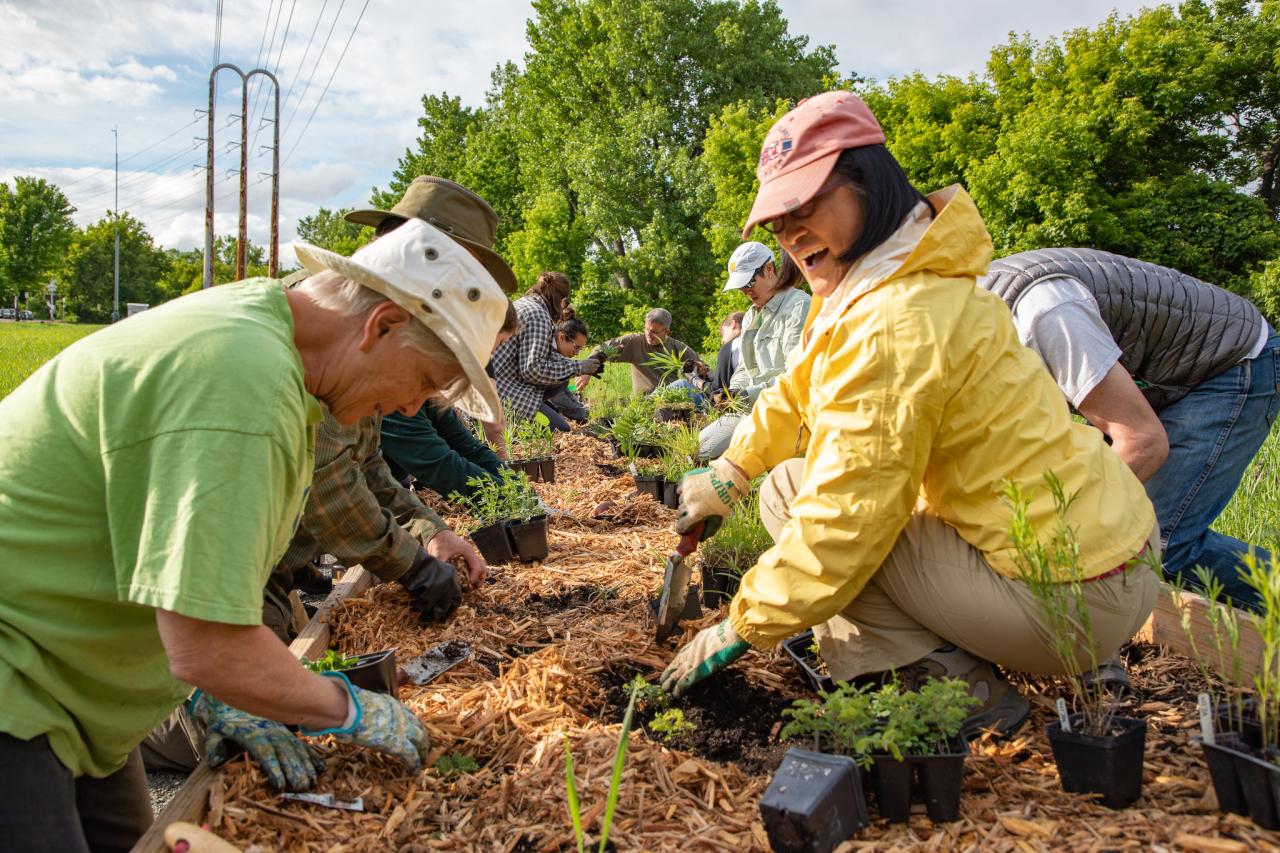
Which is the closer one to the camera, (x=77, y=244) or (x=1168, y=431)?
(x=1168, y=431)

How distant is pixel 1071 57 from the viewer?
88.7 ft

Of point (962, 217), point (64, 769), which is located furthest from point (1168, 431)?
point (64, 769)

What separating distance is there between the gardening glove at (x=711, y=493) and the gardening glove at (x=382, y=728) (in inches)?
43.2

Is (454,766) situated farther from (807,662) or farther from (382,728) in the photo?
(807,662)

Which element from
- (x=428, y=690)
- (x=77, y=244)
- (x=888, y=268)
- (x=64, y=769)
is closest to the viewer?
(x=64, y=769)

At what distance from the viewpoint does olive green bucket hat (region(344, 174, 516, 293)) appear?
3.79 m

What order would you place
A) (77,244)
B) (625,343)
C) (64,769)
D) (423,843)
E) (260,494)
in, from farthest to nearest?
(77,244)
(625,343)
(423,843)
(64,769)
(260,494)

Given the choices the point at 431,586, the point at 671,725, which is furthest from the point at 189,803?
the point at 431,586

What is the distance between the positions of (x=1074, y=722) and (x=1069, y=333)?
3.96 ft

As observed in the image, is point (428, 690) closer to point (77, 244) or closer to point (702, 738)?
point (702, 738)

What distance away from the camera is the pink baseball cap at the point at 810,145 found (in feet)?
6.42

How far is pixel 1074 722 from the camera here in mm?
1861

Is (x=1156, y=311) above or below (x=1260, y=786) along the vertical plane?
above

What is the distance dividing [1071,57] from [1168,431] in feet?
97.0
